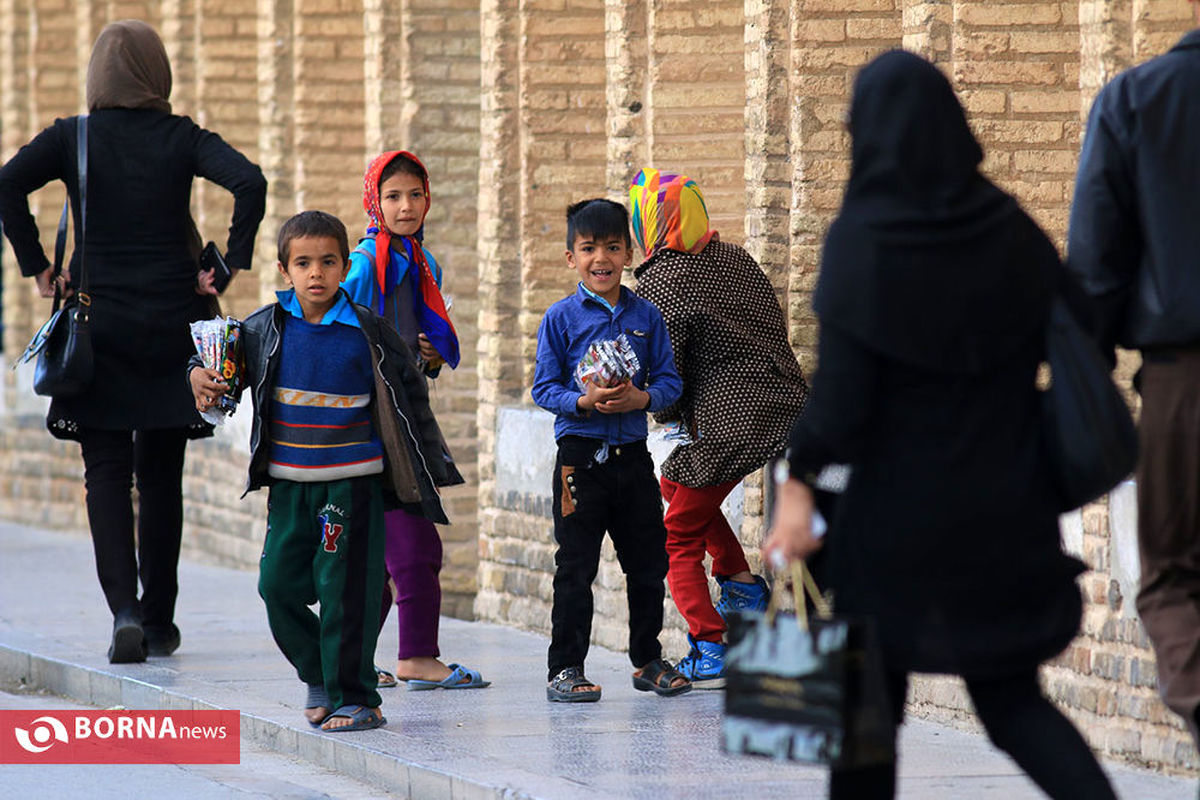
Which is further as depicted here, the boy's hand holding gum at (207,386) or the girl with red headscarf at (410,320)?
the girl with red headscarf at (410,320)

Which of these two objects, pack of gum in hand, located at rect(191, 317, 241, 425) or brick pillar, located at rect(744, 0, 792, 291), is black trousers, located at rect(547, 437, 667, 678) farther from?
brick pillar, located at rect(744, 0, 792, 291)

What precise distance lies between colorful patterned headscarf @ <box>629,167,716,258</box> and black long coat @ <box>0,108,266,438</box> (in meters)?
1.62

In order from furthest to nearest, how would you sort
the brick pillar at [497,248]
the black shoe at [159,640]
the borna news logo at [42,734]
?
the brick pillar at [497,248], the black shoe at [159,640], the borna news logo at [42,734]

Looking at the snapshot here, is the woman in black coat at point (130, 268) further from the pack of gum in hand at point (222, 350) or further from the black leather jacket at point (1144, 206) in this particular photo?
the black leather jacket at point (1144, 206)

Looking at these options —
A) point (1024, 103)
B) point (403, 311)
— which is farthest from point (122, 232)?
point (1024, 103)

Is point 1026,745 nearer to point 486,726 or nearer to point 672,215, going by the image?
point 486,726

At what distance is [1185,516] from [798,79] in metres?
3.55

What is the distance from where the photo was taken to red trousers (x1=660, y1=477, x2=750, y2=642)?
7.89 m

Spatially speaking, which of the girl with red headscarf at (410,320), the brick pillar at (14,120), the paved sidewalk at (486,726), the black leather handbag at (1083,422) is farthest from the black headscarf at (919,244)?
the brick pillar at (14,120)

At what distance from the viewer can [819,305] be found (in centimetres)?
458

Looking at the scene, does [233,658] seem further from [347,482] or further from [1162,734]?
[1162,734]

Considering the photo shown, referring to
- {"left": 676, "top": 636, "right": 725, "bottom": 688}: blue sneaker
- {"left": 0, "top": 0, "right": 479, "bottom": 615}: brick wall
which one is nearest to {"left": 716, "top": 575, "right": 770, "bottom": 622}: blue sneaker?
{"left": 676, "top": 636, "right": 725, "bottom": 688}: blue sneaker

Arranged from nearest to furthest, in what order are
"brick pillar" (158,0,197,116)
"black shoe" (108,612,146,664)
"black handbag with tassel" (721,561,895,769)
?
"black handbag with tassel" (721,561,895,769)
"black shoe" (108,612,146,664)
"brick pillar" (158,0,197,116)

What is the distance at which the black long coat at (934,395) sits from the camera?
4500mm
